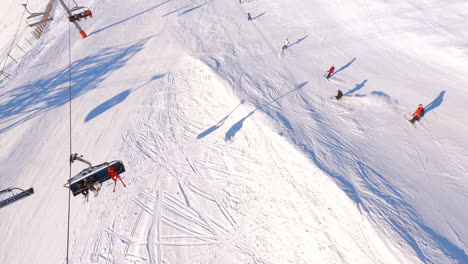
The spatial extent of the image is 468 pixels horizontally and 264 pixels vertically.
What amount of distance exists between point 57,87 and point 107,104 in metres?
4.73

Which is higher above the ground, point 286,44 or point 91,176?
point 91,176

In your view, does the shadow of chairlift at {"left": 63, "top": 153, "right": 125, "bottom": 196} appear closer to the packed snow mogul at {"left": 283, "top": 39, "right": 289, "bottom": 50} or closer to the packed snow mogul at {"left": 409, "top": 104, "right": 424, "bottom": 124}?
the packed snow mogul at {"left": 283, "top": 39, "right": 289, "bottom": 50}

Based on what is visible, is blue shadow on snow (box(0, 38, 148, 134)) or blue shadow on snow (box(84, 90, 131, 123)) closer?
blue shadow on snow (box(84, 90, 131, 123))

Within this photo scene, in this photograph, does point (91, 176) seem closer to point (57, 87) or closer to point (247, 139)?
point (247, 139)

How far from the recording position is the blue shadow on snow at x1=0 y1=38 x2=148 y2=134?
13164 mm

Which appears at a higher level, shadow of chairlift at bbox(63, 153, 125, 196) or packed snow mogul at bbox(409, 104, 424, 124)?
shadow of chairlift at bbox(63, 153, 125, 196)

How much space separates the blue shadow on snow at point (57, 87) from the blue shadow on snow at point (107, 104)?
212cm

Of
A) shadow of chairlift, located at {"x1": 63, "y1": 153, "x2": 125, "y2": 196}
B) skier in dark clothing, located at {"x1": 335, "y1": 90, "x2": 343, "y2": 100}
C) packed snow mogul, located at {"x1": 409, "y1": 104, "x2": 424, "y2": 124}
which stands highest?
shadow of chairlift, located at {"x1": 63, "y1": 153, "x2": 125, "y2": 196}

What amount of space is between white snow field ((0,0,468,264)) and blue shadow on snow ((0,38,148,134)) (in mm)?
106

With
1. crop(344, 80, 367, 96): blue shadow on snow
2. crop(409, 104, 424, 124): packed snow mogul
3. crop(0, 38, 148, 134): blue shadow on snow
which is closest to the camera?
crop(409, 104, 424, 124): packed snow mogul

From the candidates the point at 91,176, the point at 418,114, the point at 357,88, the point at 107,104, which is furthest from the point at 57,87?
the point at 418,114

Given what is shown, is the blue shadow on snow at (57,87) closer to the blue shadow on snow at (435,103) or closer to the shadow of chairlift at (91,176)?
the shadow of chairlift at (91,176)

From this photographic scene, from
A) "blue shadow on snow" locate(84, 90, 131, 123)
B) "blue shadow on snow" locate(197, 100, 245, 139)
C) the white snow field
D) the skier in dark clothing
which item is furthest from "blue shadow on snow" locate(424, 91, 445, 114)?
"blue shadow on snow" locate(84, 90, 131, 123)

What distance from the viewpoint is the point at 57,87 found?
14.3 m
